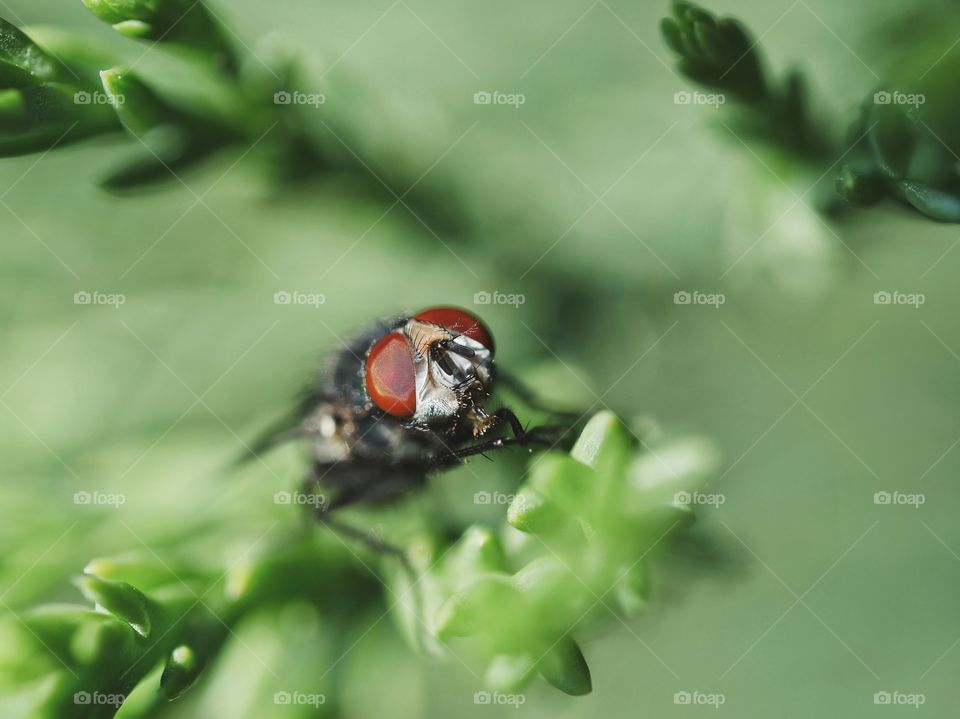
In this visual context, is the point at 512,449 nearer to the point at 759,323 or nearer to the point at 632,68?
the point at 759,323

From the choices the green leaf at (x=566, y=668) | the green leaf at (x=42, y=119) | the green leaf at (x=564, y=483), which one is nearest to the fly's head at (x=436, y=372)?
the green leaf at (x=564, y=483)

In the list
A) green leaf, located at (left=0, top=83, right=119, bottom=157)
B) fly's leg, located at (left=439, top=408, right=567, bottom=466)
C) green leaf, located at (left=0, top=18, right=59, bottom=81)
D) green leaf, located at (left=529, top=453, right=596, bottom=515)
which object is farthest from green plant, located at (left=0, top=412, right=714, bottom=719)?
green leaf, located at (left=0, top=18, right=59, bottom=81)

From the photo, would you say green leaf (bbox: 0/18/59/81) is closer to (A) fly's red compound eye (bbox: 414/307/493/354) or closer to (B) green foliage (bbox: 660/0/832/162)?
(A) fly's red compound eye (bbox: 414/307/493/354)

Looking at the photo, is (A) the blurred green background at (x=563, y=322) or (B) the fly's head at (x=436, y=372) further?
(A) the blurred green background at (x=563, y=322)

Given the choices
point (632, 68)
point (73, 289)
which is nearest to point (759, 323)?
point (632, 68)

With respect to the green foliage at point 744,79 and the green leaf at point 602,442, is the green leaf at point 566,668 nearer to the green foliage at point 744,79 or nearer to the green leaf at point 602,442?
the green leaf at point 602,442

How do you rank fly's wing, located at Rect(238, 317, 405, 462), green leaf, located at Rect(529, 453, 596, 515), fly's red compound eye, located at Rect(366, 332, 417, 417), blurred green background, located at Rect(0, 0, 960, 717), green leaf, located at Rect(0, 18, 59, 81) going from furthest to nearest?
1. fly's wing, located at Rect(238, 317, 405, 462)
2. blurred green background, located at Rect(0, 0, 960, 717)
3. fly's red compound eye, located at Rect(366, 332, 417, 417)
4. green leaf, located at Rect(0, 18, 59, 81)
5. green leaf, located at Rect(529, 453, 596, 515)

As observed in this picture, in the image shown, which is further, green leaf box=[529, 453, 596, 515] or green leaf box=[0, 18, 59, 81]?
green leaf box=[0, 18, 59, 81]

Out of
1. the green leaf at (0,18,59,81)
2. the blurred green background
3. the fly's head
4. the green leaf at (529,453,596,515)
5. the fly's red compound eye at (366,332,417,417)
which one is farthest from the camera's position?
the blurred green background
